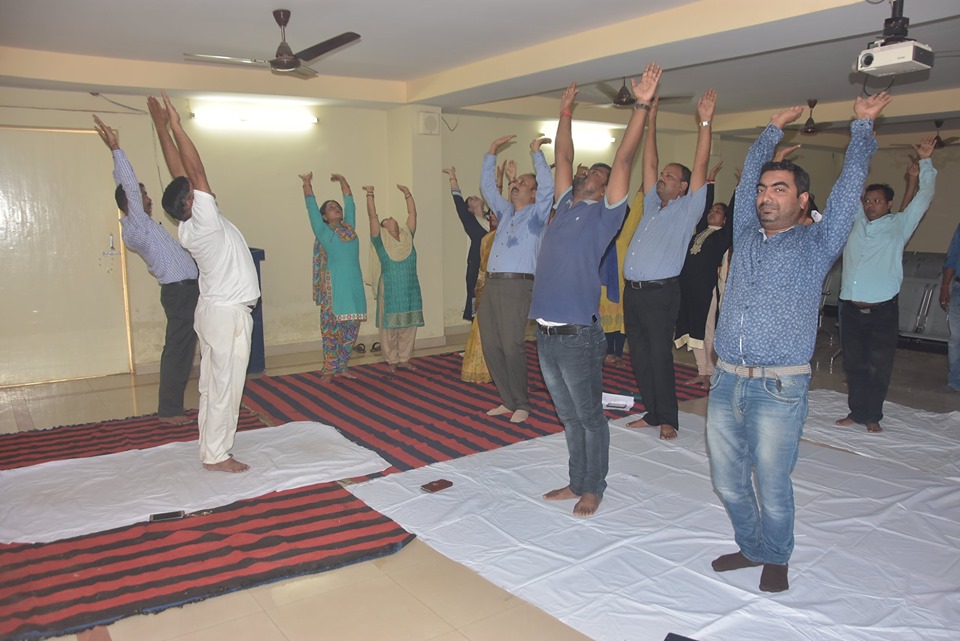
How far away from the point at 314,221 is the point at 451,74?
2.05 meters

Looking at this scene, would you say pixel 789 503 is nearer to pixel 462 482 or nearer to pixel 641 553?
pixel 641 553

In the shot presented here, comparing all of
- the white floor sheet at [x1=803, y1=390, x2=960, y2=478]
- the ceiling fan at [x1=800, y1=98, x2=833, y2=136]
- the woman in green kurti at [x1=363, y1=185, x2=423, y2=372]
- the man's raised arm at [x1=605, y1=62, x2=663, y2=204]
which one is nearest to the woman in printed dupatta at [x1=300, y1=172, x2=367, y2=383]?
the woman in green kurti at [x1=363, y1=185, x2=423, y2=372]

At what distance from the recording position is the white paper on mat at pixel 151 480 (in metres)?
3.26

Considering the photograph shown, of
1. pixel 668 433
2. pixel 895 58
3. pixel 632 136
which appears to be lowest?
pixel 668 433

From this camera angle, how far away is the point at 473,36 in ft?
17.2

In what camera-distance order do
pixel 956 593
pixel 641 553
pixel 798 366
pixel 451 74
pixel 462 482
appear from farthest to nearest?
1. pixel 451 74
2. pixel 462 482
3. pixel 641 553
4. pixel 956 593
5. pixel 798 366

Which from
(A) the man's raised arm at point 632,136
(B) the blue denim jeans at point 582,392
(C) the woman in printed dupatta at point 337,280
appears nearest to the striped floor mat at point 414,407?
(C) the woman in printed dupatta at point 337,280

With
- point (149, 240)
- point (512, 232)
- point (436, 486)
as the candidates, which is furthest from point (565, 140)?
point (149, 240)

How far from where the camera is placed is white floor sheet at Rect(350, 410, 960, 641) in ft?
8.14

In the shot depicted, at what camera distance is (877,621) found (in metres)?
2.46

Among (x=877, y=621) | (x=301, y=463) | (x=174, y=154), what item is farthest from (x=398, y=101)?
(x=877, y=621)

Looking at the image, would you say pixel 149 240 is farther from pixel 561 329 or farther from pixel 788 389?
pixel 788 389

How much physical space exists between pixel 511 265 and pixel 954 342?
14.5ft

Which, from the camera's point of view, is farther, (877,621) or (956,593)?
(956,593)
